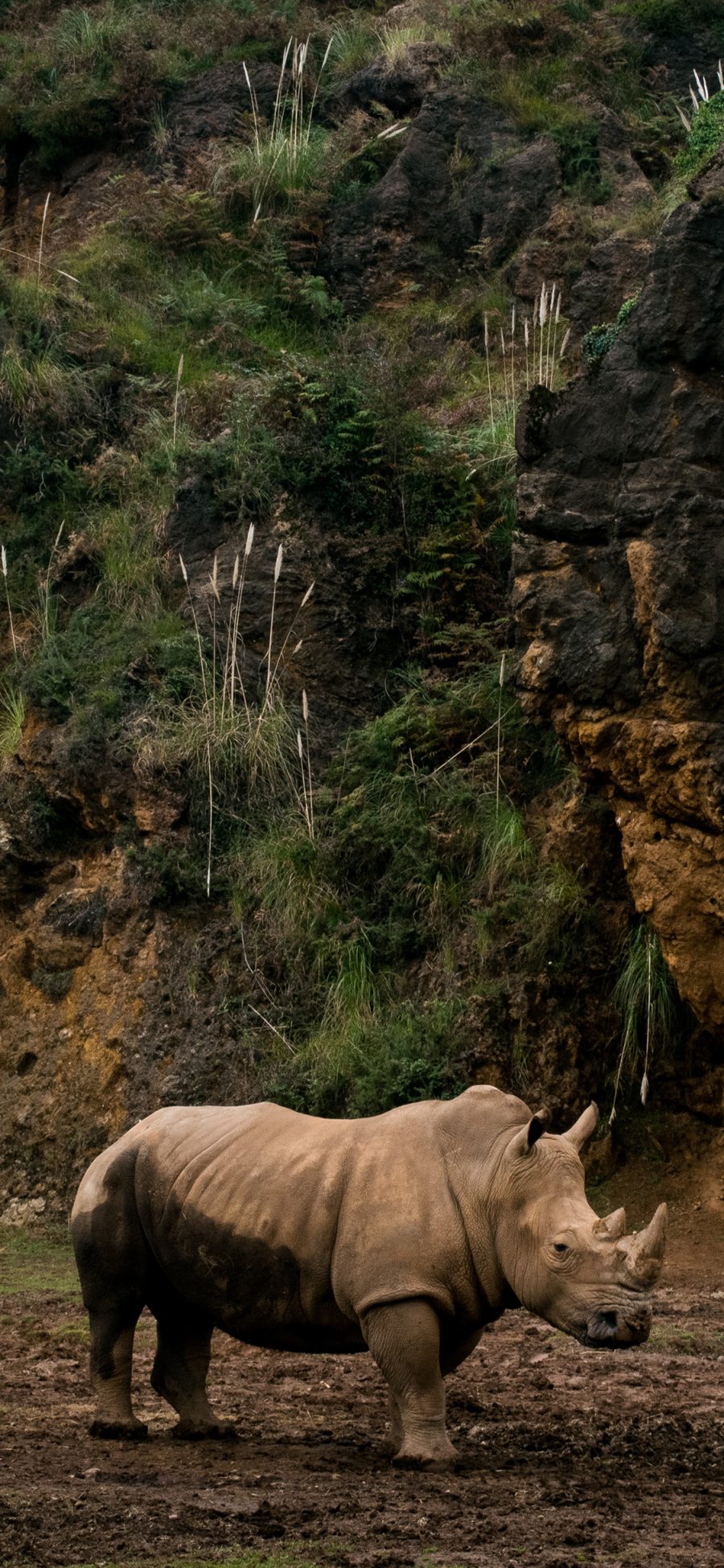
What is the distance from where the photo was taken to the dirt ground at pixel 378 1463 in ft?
15.4

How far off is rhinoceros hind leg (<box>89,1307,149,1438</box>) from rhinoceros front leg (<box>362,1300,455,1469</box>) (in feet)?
4.16

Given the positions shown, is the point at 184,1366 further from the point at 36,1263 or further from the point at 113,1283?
the point at 36,1263

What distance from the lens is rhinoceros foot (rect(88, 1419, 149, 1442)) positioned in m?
6.39

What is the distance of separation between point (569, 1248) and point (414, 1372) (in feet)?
2.52

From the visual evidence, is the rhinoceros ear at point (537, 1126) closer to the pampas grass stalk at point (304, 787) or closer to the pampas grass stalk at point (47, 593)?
the pampas grass stalk at point (304, 787)

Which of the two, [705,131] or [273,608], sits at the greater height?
[705,131]

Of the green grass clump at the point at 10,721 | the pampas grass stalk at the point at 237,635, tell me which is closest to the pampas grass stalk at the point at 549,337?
the pampas grass stalk at the point at 237,635

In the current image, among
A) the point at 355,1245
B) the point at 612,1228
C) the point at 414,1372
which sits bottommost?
the point at 414,1372

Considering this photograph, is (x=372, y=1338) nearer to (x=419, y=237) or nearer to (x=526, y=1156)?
(x=526, y=1156)

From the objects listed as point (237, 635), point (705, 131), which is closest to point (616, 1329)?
point (237, 635)

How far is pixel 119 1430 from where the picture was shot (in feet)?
21.0

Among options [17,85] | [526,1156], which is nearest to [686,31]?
[17,85]

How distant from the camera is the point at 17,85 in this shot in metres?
21.9

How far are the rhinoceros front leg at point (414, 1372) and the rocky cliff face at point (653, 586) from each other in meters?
4.58
